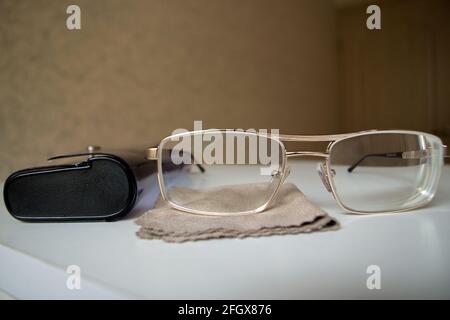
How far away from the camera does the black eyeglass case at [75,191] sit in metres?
0.31

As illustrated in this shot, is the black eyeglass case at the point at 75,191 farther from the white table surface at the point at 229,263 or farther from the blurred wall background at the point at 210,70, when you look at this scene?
the blurred wall background at the point at 210,70

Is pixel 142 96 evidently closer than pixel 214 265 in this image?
No

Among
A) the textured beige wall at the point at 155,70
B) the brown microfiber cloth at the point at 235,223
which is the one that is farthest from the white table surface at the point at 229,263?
the textured beige wall at the point at 155,70

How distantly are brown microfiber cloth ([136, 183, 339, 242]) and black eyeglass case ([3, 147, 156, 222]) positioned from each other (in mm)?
44

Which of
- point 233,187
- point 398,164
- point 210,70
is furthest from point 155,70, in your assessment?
point 398,164

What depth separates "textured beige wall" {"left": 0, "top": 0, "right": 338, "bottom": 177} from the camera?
2.63 ft

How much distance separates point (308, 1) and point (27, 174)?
142 centimetres

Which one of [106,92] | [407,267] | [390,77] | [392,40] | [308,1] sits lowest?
[407,267]

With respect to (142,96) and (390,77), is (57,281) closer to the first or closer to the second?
(142,96)

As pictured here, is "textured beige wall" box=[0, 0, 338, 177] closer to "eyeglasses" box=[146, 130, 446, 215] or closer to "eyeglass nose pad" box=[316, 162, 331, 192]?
"eyeglasses" box=[146, 130, 446, 215]

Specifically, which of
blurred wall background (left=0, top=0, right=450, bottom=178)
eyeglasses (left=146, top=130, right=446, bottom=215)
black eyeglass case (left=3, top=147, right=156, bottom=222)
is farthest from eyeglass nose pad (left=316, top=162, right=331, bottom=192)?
blurred wall background (left=0, top=0, right=450, bottom=178)

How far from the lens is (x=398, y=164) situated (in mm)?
530

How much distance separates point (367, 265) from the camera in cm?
22

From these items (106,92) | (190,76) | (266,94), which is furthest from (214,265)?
(266,94)
